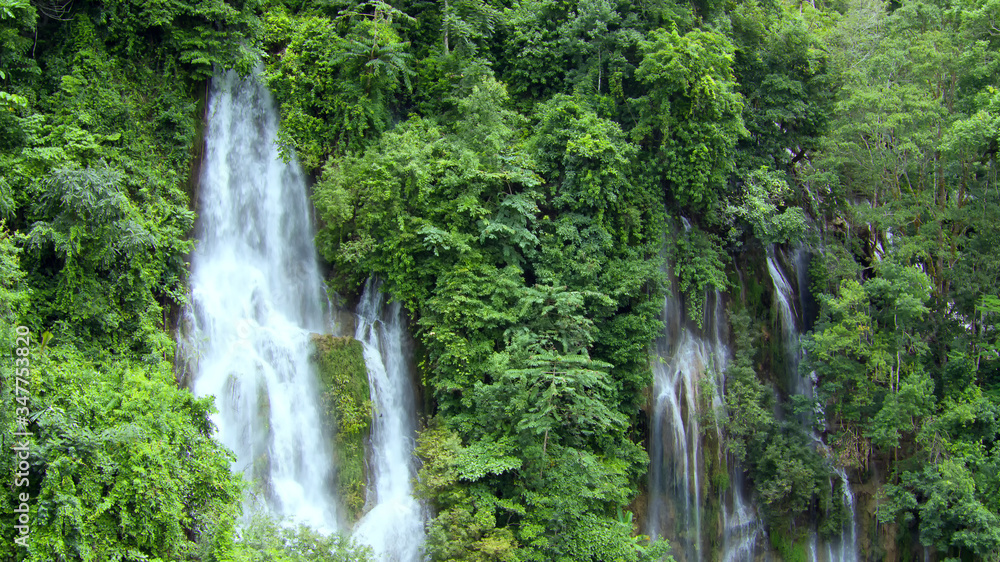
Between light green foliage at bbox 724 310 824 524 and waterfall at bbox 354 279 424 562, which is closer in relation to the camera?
waterfall at bbox 354 279 424 562

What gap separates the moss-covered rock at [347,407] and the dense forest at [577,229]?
153mm

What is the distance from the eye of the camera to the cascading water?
17.8 m

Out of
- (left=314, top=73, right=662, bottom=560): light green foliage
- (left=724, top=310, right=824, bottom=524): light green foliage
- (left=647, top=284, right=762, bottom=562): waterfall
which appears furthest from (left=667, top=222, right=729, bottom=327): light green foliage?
(left=724, top=310, right=824, bottom=524): light green foliage

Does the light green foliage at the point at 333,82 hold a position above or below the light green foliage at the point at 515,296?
above

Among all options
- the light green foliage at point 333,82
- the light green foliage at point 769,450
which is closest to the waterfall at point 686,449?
the light green foliage at point 769,450

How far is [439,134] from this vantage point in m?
15.9

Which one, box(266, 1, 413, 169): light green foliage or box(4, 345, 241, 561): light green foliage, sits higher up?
box(266, 1, 413, 169): light green foliage

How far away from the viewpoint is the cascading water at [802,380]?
1781 cm

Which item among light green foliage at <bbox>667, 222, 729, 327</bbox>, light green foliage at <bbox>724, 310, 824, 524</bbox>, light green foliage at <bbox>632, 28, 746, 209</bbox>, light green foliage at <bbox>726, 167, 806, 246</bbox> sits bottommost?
light green foliage at <bbox>724, 310, 824, 524</bbox>

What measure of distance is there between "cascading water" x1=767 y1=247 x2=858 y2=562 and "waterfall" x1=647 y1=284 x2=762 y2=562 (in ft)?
6.35

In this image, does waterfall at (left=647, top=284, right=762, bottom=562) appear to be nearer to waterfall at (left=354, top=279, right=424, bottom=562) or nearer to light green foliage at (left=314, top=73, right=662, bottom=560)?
light green foliage at (left=314, top=73, right=662, bottom=560)

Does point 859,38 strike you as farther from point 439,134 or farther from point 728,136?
point 439,134

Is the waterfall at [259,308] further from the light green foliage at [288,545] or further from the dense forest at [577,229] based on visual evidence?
the light green foliage at [288,545]

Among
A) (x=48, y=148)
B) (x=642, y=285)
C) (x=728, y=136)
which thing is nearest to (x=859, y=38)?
(x=728, y=136)
